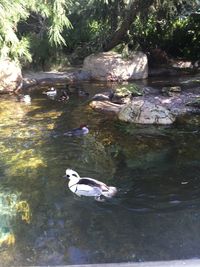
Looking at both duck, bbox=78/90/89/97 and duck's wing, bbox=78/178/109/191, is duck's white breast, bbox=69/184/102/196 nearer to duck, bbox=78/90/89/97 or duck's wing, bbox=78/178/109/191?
duck's wing, bbox=78/178/109/191

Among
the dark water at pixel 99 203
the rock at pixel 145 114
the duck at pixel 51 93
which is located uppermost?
the dark water at pixel 99 203

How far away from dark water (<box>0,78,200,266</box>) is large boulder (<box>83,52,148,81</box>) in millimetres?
5093

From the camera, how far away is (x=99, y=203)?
587 centimetres

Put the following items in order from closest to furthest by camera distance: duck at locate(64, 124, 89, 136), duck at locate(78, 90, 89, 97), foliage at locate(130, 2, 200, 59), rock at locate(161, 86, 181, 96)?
duck at locate(64, 124, 89, 136) → rock at locate(161, 86, 181, 96) → duck at locate(78, 90, 89, 97) → foliage at locate(130, 2, 200, 59)

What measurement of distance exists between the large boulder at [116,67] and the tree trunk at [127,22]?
823 millimetres

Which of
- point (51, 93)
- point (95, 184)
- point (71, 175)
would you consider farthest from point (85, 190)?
point (51, 93)

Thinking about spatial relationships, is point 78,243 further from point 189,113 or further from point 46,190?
point 189,113

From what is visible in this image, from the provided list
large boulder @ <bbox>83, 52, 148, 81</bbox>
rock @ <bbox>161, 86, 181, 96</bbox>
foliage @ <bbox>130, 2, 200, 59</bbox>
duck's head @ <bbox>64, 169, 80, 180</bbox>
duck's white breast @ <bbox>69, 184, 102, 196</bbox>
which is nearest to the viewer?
duck's white breast @ <bbox>69, 184, 102, 196</bbox>

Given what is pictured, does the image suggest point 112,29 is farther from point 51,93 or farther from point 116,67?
point 51,93

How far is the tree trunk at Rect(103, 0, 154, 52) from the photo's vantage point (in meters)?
14.1

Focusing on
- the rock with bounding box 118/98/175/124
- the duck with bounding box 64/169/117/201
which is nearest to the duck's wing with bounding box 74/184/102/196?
the duck with bounding box 64/169/117/201

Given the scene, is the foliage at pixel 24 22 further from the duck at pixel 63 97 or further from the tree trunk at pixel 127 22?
the tree trunk at pixel 127 22

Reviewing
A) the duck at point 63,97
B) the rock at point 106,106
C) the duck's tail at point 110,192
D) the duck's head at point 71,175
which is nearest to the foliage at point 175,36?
the duck at point 63,97

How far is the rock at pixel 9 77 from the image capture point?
1329cm
